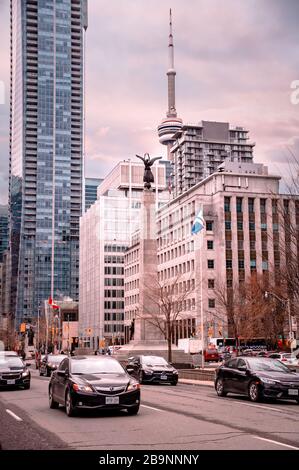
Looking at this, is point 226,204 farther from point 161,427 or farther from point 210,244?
point 161,427

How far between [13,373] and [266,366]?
10073mm

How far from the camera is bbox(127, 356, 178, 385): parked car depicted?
1163 inches

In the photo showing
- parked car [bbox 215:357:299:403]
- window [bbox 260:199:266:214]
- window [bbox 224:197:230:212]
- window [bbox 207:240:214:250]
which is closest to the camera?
parked car [bbox 215:357:299:403]

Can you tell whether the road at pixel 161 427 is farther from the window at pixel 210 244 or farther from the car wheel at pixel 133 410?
the window at pixel 210 244

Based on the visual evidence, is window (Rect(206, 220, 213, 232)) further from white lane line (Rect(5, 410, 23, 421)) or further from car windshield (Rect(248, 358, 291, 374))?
white lane line (Rect(5, 410, 23, 421))

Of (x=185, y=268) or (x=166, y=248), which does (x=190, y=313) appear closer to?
(x=185, y=268)

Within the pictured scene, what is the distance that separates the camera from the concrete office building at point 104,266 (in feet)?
459

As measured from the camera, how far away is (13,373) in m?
24.5

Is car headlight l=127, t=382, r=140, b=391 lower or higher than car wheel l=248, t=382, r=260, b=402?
higher

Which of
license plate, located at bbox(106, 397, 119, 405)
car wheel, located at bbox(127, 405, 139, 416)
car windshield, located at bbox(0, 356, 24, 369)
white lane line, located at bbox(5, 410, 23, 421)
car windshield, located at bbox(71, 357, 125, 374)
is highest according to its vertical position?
car windshield, located at bbox(71, 357, 125, 374)

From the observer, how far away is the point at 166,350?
48812 millimetres

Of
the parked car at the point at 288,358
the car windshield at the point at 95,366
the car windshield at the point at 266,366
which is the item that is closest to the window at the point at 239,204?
the parked car at the point at 288,358

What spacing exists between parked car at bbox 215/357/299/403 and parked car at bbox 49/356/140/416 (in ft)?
18.1

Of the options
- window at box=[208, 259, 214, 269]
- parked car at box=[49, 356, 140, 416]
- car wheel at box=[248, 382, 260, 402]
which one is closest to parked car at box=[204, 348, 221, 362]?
window at box=[208, 259, 214, 269]
